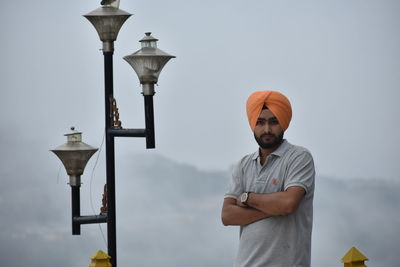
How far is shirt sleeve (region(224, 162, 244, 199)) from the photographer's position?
4.68 m

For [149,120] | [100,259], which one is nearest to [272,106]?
[149,120]

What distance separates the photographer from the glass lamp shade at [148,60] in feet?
21.9

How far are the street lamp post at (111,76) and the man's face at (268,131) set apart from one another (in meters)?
2.30

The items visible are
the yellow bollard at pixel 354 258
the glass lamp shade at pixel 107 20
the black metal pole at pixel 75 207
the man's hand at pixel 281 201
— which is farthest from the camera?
the black metal pole at pixel 75 207

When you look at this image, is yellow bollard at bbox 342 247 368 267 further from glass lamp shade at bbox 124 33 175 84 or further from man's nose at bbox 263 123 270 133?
glass lamp shade at bbox 124 33 175 84

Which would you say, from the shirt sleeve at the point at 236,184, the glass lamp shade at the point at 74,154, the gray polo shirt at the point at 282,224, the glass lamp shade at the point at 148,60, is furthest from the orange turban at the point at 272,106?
the glass lamp shade at the point at 74,154

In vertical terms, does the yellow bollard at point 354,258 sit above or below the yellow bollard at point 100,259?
above

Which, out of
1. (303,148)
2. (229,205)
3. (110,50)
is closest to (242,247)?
(229,205)

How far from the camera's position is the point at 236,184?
470 centimetres

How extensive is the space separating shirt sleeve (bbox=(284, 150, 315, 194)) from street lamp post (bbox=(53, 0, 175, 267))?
248 cm

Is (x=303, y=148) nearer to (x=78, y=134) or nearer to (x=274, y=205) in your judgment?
(x=274, y=205)

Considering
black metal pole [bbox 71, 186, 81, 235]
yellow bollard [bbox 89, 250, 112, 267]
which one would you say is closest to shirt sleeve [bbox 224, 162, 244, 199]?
yellow bollard [bbox 89, 250, 112, 267]

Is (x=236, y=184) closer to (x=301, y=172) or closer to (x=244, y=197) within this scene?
(x=244, y=197)

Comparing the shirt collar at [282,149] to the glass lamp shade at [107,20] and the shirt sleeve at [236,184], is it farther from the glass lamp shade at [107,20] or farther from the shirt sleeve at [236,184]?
the glass lamp shade at [107,20]
